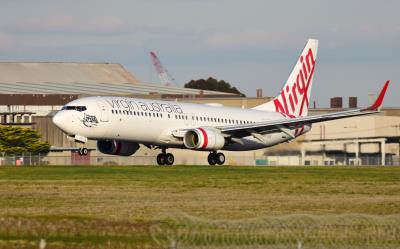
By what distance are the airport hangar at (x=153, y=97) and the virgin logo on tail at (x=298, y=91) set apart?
266 centimetres

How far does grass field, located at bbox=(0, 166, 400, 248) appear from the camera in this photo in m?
18.0

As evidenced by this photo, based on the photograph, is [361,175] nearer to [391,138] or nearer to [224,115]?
[224,115]

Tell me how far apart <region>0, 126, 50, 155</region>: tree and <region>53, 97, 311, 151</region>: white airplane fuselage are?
108 ft

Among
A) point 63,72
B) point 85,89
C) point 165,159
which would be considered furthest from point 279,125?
point 63,72

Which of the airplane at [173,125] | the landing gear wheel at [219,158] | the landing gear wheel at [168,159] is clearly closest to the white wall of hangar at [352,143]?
the airplane at [173,125]

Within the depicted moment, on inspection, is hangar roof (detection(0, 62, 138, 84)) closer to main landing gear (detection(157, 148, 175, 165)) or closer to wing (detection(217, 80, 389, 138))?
main landing gear (detection(157, 148, 175, 165))

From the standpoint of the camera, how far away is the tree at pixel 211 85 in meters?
189

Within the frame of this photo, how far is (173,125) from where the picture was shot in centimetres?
6106

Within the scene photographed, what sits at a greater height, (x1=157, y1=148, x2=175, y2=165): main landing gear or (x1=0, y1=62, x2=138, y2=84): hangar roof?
(x1=0, y1=62, x2=138, y2=84): hangar roof

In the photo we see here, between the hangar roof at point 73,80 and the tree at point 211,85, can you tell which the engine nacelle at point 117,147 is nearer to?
the hangar roof at point 73,80

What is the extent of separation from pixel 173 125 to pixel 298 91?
15785 mm

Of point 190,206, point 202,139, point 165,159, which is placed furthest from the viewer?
point 165,159

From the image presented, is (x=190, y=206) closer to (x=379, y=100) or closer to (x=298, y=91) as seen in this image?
(x=379, y=100)

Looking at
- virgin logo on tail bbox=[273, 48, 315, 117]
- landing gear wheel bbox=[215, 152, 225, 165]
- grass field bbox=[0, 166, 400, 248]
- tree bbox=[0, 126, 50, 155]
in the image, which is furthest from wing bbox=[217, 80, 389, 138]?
tree bbox=[0, 126, 50, 155]
